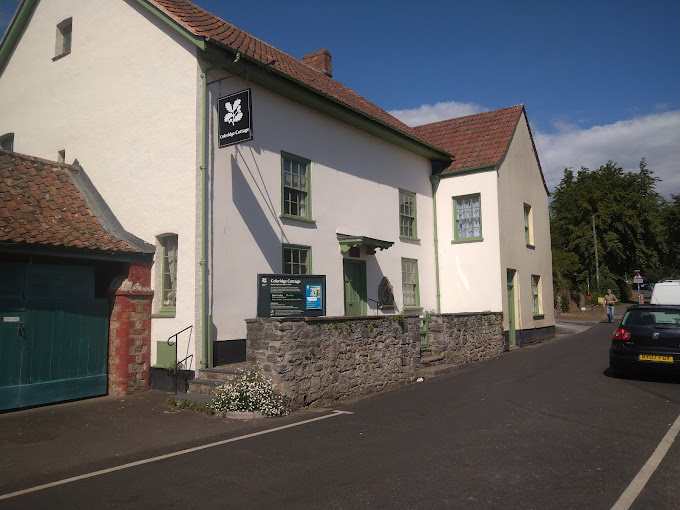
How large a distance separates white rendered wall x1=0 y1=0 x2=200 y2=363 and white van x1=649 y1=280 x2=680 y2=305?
13.7 m

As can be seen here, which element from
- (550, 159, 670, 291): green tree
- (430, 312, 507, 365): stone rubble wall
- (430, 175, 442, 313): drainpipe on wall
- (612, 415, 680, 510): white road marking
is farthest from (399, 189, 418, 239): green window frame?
(550, 159, 670, 291): green tree

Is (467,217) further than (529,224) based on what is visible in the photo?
No

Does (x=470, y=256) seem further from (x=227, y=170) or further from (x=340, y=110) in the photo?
(x=227, y=170)

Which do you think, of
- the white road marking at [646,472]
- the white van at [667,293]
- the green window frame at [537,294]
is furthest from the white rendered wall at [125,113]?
the green window frame at [537,294]

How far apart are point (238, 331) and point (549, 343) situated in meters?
13.4

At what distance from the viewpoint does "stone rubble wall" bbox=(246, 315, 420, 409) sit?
357 inches

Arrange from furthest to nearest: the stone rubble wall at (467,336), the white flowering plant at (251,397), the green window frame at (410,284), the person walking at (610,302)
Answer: the person walking at (610,302)
the green window frame at (410,284)
the stone rubble wall at (467,336)
the white flowering plant at (251,397)

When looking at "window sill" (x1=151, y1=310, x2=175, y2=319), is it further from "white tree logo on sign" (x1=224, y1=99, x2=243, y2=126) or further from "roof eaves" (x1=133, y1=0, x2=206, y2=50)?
"roof eaves" (x1=133, y1=0, x2=206, y2=50)

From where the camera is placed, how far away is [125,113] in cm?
1246

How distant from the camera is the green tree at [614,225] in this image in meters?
48.5

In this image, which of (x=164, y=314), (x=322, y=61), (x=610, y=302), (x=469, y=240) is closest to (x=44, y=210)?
(x=164, y=314)

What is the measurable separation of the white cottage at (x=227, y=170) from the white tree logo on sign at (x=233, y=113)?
0.13 feet

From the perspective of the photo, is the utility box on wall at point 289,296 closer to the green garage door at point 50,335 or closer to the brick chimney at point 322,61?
the green garage door at point 50,335

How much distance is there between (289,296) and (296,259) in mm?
3843
